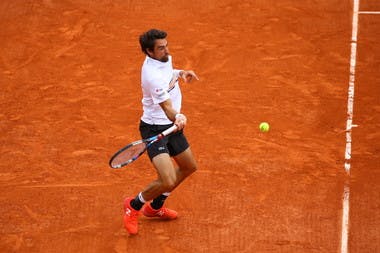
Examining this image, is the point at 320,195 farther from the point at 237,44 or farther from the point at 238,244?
the point at 237,44

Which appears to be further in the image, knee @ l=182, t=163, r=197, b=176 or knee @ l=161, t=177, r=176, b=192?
knee @ l=182, t=163, r=197, b=176

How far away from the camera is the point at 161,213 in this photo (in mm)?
9008

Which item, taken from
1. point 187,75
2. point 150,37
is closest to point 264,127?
point 187,75

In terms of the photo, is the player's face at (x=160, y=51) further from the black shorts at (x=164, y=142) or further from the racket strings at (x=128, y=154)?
the racket strings at (x=128, y=154)

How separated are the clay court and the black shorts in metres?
1.02

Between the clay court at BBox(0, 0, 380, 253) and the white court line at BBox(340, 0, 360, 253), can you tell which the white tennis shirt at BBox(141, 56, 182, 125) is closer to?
the clay court at BBox(0, 0, 380, 253)

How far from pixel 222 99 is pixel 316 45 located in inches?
97.5

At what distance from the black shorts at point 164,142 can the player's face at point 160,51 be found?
2.52 feet

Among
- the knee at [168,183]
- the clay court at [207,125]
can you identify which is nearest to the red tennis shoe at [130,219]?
the clay court at [207,125]

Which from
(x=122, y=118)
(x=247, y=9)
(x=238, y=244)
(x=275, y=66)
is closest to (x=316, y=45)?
(x=275, y=66)

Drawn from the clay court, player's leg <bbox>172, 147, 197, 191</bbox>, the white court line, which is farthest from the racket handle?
the white court line

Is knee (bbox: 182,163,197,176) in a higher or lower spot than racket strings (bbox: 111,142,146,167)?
lower

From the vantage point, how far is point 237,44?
528 inches

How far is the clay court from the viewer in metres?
8.90
